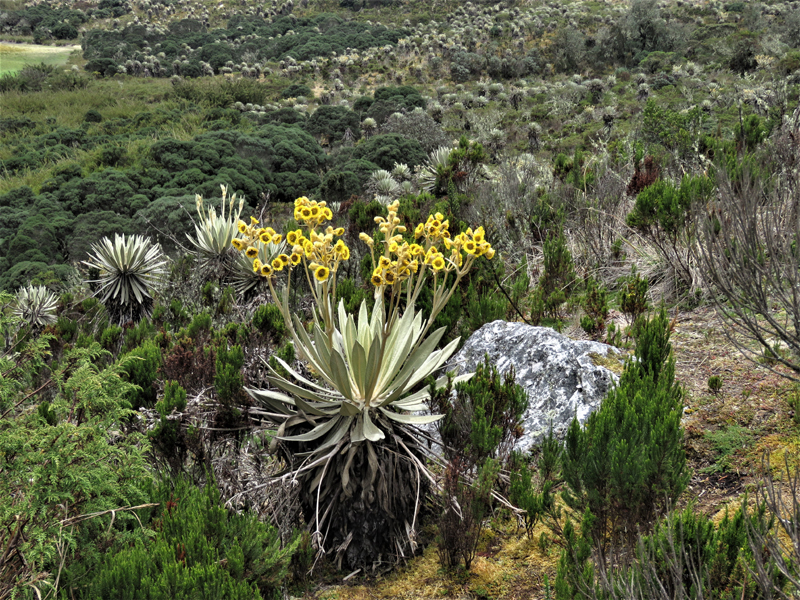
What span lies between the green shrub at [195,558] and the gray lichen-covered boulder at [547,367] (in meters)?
1.57

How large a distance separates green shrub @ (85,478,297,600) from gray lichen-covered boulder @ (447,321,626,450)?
1567 mm

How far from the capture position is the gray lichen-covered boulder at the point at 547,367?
325 centimetres

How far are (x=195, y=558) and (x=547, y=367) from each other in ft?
7.43

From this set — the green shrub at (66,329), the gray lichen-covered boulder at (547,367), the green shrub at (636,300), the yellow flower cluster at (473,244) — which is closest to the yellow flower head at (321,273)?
the yellow flower cluster at (473,244)

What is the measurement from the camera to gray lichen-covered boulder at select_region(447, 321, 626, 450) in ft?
10.7

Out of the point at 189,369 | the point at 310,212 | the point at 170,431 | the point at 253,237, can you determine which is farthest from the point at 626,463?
the point at 189,369

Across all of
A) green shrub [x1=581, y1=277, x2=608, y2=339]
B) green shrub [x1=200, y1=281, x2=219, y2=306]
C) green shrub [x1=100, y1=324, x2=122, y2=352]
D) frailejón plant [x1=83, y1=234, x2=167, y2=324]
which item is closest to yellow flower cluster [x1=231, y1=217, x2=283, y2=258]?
green shrub [x1=581, y1=277, x2=608, y2=339]

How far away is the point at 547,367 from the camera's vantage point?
11.5ft

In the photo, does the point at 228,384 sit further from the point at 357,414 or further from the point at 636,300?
the point at 636,300

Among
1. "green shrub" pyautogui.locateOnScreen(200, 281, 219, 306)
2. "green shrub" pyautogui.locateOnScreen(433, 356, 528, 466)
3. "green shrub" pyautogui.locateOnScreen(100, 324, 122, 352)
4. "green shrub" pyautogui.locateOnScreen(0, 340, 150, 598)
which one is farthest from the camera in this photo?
"green shrub" pyautogui.locateOnScreen(200, 281, 219, 306)

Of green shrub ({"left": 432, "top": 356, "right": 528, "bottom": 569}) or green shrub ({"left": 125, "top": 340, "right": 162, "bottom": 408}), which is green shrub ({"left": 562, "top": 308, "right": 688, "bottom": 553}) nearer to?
green shrub ({"left": 432, "top": 356, "right": 528, "bottom": 569})

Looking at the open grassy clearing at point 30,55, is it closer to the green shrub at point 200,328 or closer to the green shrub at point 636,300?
the green shrub at point 200,328

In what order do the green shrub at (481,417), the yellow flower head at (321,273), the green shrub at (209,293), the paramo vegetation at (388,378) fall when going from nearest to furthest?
the paramo vegetation at (388,378) < the yellow flower head at (321,273) < the green shrub at (481,417) < the green shrub at (209,293)

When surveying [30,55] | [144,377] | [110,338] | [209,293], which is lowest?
[144,377]
